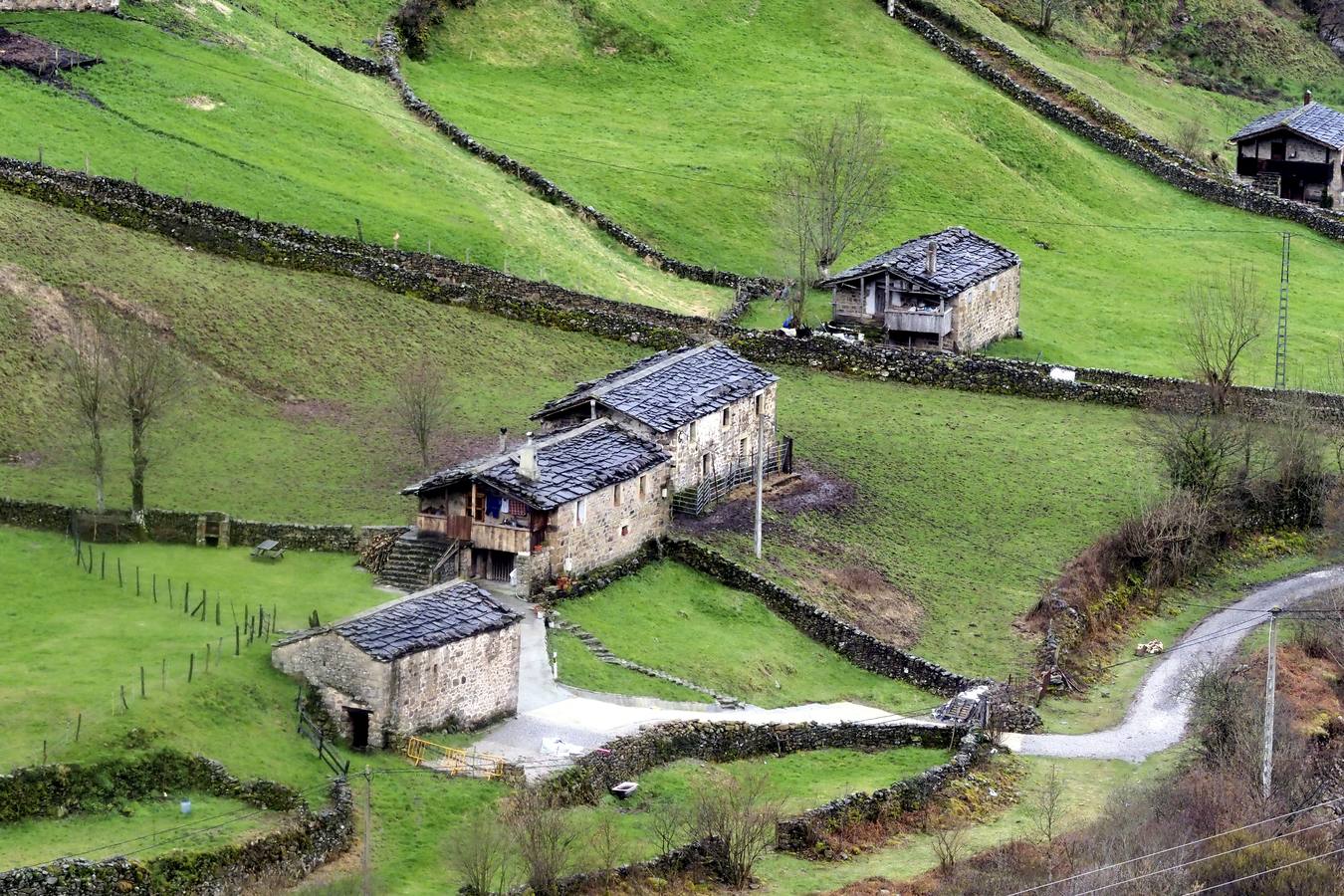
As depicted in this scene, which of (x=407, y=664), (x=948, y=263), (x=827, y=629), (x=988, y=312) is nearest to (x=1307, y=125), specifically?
(x=988, y=312)

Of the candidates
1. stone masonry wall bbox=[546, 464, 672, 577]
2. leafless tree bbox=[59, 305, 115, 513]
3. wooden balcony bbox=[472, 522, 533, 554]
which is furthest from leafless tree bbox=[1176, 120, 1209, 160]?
wooden balcony bbox=[472, 522, 533, 554]

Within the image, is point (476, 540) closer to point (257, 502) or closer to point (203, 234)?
point (257, 502)

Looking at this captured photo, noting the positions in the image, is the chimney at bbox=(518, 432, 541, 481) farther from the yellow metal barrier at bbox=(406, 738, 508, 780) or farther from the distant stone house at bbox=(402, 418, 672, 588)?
the yellow metal barrier at bbox=(406, 738, 508, 780)

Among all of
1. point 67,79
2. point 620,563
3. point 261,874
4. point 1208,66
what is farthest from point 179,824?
point 1208,66

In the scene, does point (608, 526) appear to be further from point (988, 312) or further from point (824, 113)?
point (824, 113)

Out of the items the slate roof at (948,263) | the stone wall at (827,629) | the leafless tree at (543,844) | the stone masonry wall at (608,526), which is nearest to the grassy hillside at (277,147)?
the slate roof at (948,263)

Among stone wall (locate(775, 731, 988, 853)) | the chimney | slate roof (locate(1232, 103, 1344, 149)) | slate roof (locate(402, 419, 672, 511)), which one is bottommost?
stone wall (locate(775, 731, 988, 853))
